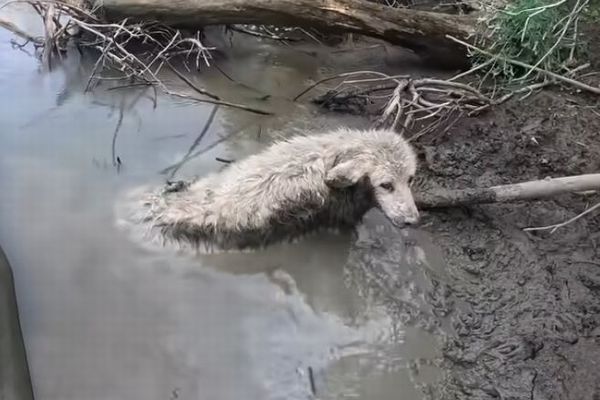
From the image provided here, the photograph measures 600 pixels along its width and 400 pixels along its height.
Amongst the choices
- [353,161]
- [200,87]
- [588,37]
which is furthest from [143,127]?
[588,37]

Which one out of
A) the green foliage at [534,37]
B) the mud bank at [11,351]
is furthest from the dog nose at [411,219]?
the mud bank at [11,351]

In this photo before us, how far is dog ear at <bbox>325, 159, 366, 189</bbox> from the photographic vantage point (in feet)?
18.0

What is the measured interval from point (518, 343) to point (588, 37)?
4106 millimetres

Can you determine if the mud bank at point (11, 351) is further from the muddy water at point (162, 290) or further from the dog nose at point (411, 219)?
the dog nose at point (411, 219)

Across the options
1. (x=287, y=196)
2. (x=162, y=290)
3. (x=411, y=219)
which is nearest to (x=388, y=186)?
(x=411, y=219)

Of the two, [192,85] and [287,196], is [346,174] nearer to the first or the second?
[287,196]

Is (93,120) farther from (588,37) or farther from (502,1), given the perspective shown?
(588,37)

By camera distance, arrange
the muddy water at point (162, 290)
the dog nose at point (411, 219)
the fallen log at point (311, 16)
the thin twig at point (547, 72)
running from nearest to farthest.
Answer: the muddy water at point (162, 290)
the dog nose at point (411, 219)
the thin twig at point (547, 72)
the fallen log at point (311, 16)

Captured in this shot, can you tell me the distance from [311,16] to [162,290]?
373 cm

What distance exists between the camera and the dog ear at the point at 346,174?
548 cm

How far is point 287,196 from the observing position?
219 inches

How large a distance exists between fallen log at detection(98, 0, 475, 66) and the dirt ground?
1158mm

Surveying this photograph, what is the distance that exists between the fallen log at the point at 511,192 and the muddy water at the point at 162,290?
0.42 meters

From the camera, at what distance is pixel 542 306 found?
17.0 ft
